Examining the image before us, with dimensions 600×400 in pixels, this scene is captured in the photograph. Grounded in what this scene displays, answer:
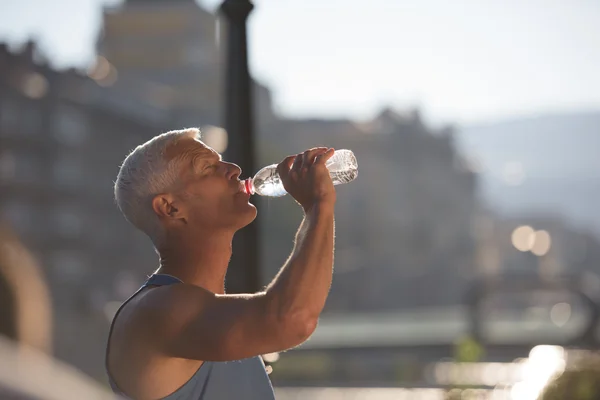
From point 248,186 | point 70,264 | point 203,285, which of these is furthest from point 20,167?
point 203,285

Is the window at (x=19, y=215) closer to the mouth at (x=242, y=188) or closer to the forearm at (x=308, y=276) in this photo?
the mouth at (x=242, y=188)

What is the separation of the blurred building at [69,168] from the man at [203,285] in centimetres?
4218

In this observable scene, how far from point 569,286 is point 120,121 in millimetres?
34895

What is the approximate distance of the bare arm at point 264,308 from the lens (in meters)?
1.80

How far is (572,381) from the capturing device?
19.0 ft

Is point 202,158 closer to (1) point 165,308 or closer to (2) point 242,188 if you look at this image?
(2) point 242,188

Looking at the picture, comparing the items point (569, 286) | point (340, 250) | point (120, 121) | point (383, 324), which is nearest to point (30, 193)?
point (120, 121)

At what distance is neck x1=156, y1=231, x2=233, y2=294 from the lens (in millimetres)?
2064

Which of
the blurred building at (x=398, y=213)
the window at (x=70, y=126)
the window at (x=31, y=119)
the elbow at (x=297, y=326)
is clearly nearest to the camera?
the elbow at (x=297, y=326)

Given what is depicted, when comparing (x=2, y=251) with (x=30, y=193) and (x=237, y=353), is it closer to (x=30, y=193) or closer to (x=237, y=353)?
(x=237, y=353)

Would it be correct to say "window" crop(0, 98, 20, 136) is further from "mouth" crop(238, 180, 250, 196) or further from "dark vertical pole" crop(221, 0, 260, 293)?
"mouth" crop(238, 180, 250, 196)

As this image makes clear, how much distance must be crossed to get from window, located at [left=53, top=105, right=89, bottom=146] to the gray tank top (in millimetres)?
50189

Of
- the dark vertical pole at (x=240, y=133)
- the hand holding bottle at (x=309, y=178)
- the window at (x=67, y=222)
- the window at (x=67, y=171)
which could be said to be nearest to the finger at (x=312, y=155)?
the hand holding bottle at (x=309, y=178)

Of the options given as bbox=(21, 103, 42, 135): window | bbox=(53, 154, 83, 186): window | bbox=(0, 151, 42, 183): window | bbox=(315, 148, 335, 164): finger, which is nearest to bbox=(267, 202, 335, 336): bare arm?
bbox=(315, 148, 335, 164): finger
